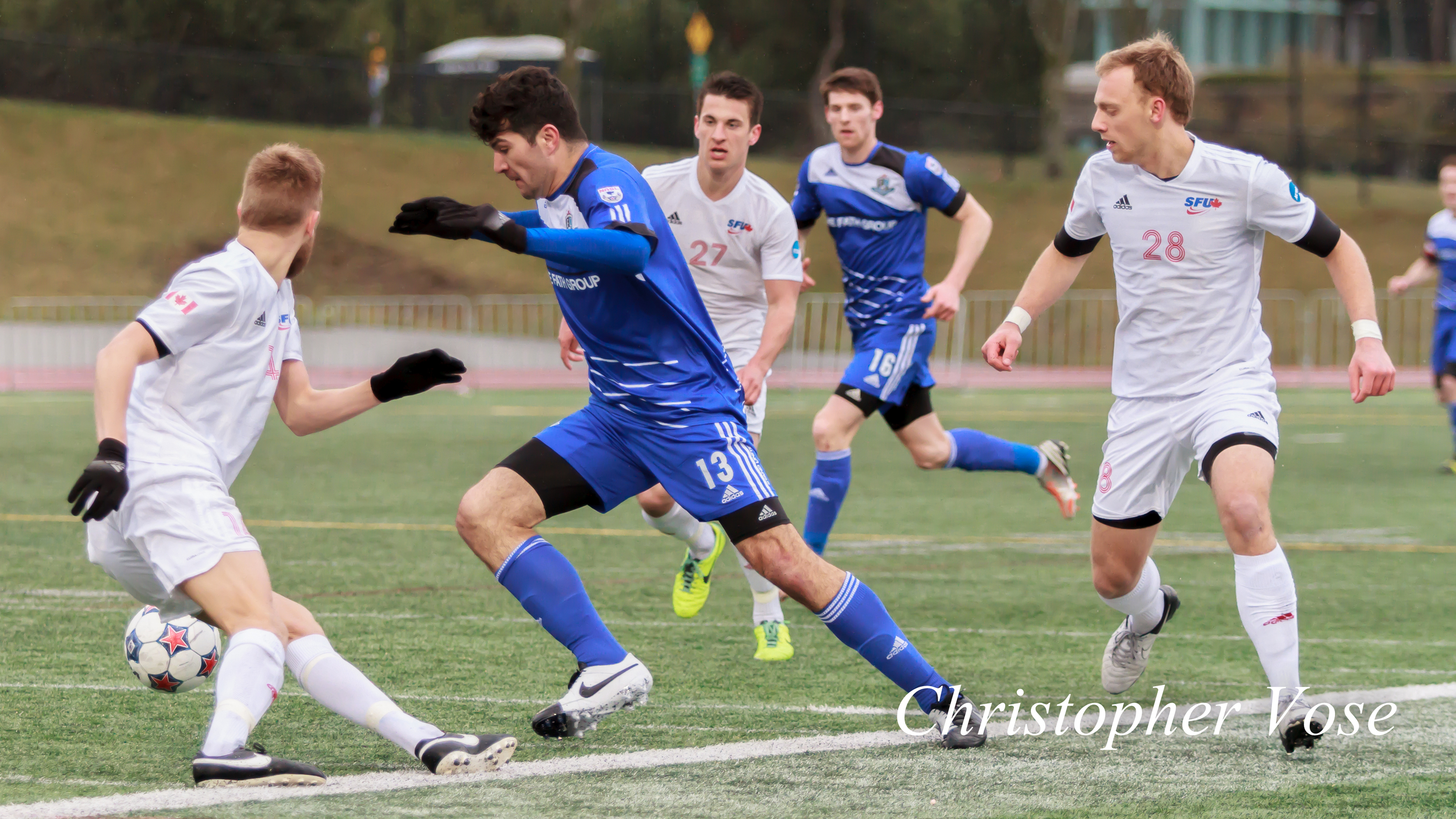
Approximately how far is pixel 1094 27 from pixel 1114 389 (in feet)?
171

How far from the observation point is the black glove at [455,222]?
409cm

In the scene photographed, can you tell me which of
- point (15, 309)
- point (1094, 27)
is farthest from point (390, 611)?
point (1094, 27)

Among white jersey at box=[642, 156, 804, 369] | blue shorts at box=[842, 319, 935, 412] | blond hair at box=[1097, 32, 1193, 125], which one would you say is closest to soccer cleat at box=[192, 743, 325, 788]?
blond hair at box=[1097, 32, 1193, 125]

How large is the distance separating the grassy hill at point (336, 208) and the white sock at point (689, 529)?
26835 mm

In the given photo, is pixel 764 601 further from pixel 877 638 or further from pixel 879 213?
pixel 879 213

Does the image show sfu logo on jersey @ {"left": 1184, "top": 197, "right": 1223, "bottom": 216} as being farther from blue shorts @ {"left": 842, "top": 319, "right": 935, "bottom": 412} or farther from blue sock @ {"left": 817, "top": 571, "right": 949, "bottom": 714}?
blue shorts @ {"left": 842, "top": 319, "right": 935, "bottom": 412}

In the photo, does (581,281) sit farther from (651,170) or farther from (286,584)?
(286,584)

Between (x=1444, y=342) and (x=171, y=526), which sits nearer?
(x=171, y=526)

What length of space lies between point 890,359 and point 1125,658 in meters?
3.02

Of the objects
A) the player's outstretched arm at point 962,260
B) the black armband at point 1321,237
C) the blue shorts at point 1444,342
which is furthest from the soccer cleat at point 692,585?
the blue shorts at point 1444,342

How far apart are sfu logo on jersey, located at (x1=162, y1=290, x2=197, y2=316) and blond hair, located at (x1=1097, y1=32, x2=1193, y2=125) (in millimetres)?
2745

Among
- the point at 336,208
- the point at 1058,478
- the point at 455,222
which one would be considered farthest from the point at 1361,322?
the point at 336,208

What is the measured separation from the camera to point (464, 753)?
4.27 metres

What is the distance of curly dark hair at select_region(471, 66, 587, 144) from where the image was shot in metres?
4.70
